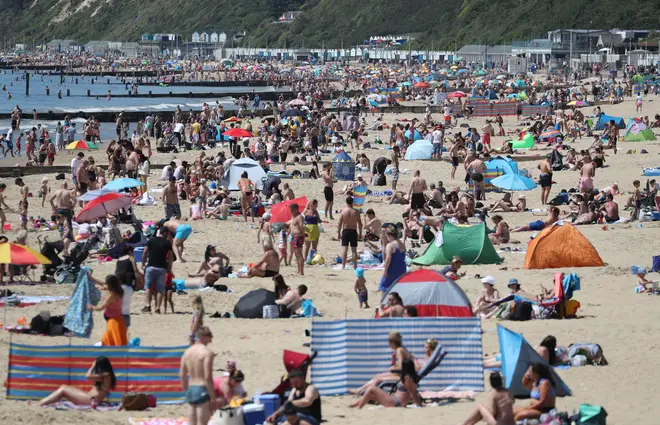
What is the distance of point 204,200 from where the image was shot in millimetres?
20328

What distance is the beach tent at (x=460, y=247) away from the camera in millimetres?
15523

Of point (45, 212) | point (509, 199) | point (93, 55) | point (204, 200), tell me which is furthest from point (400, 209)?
point (93, 55)

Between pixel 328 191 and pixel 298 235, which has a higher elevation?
pixel 328 191

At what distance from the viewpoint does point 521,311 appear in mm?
12031

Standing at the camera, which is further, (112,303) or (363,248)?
(363,248)

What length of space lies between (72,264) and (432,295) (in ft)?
17.6

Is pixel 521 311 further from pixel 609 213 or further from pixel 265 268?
pixel 609 213

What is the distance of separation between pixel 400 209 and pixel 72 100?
185ft

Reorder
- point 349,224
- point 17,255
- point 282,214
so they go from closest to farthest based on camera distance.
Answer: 1. point 17,255
2. point 349,224
3. point 282,214

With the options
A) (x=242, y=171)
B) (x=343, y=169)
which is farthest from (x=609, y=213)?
(x=343, y=169)

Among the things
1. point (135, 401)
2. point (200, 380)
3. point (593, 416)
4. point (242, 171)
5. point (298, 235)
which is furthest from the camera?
point (242, 171)

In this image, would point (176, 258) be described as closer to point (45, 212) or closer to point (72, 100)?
point (45, 212)

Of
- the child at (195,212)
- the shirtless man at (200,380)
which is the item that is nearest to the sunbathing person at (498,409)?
the shirtless man at (200,380)

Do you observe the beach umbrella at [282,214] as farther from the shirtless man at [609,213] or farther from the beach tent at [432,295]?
the beach tent at [432,295]
